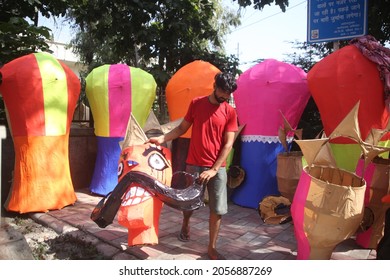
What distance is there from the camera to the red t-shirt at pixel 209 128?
2.73 metres

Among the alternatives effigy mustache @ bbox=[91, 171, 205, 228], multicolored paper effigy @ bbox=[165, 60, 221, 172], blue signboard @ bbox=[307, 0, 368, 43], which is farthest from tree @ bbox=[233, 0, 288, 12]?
effigy mustache @ bbox=[91, 171, 205, 228]

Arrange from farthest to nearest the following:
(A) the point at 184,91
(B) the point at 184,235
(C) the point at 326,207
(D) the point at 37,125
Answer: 1. (A) the point at 184,91
2. (D) the point at 37,125
3. (B) the point at 184,235
4. (C) the point at 326,207

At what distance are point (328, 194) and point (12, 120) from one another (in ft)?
11.0

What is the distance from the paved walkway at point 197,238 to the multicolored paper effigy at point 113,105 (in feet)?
1.97

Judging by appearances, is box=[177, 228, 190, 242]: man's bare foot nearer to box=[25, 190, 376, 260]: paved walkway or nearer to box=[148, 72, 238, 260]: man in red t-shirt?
box=[25, 190, 376, 260]: paved walkway

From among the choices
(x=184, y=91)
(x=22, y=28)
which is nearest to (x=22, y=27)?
(x=22, y=28)

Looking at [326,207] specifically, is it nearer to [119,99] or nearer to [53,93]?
[119,99]

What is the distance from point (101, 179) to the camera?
4.60m

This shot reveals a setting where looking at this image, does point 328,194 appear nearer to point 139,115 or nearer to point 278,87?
point 278,87

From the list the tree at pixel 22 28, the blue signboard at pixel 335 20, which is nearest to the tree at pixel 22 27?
the tree at pixel 22 28

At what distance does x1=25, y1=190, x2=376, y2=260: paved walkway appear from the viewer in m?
2.94

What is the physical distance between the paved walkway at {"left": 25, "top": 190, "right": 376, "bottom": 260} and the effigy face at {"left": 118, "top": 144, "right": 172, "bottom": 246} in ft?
1.12

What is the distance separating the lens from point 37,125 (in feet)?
12.3

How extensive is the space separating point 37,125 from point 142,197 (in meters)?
1.90
